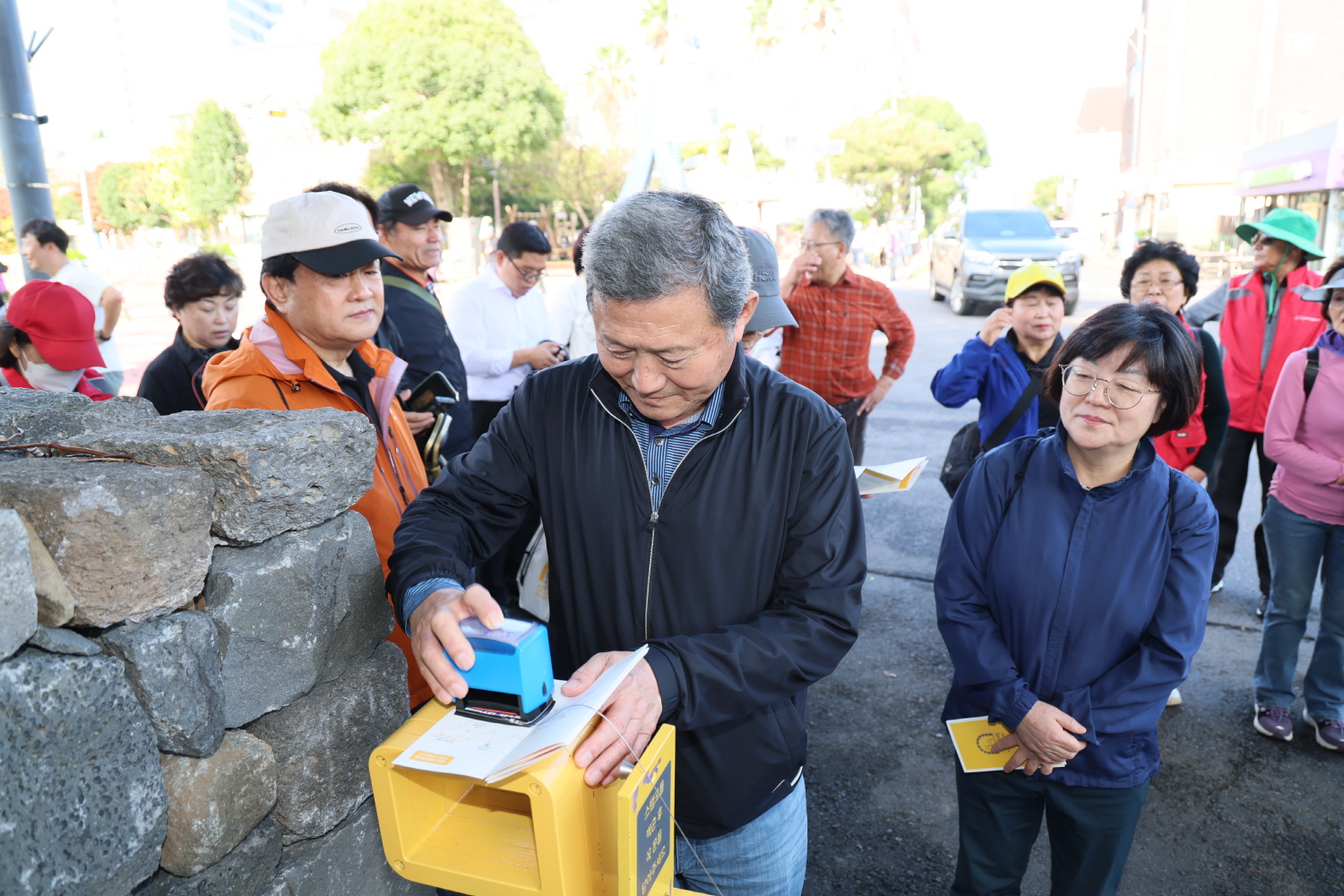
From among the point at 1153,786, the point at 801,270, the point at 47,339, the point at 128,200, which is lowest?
the point at 1153,786

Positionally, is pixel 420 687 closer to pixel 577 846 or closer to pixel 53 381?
pixel 577 846

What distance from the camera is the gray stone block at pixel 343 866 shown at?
1534 millimetres

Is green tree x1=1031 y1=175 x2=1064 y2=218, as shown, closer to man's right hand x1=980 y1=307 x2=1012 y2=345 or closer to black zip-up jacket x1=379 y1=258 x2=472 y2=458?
man's right hand x1=980 y1=307 x2=1012 y2=345

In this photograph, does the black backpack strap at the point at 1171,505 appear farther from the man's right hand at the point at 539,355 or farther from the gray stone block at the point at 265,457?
the man's right hand at the point at 539,355

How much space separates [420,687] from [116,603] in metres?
0.80

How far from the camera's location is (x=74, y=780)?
3.90 ft

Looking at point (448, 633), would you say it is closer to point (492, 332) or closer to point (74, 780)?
point (74, 780)

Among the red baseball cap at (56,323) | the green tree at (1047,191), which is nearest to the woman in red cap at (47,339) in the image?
the red baseball cap at (56,323)

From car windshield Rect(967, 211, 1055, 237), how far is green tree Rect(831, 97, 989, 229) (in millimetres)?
28063

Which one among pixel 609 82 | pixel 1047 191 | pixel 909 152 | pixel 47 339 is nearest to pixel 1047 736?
pixel 47 339

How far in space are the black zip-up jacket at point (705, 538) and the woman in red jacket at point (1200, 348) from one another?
2483 millimetres

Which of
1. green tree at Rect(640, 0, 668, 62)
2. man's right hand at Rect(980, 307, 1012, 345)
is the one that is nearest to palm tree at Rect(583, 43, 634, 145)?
green tree at Rect(640, 0, 668, 62)

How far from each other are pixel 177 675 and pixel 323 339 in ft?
3.87

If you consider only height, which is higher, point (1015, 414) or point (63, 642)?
point (63, 642)
